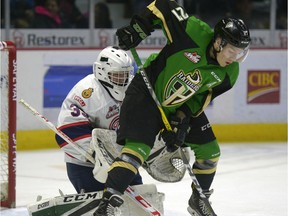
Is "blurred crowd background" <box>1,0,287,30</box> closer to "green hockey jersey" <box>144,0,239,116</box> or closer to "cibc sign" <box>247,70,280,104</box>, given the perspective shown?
"cibc sign" <box>247,70,280,104</box>

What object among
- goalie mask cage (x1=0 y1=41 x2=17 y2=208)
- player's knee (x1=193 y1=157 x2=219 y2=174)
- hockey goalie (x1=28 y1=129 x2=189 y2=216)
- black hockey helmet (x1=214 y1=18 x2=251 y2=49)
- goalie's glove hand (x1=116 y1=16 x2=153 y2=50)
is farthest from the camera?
goalie mask cage (x1=0 y1=41 x2=17 y2=208)

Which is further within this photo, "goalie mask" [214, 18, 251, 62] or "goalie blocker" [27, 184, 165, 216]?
"goalie blocker" [27, 184, 165, 216]

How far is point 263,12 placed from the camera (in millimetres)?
7879

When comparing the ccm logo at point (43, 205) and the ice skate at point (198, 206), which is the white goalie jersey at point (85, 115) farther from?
the ice skate at point (198, 206)

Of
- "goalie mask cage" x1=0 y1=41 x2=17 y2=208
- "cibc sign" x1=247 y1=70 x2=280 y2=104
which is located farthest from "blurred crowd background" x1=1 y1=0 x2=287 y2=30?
"goalie mask cage" x1=0 y1=41 x2=17 y2=208

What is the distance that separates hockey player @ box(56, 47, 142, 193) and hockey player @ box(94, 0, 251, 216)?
0.74 feet

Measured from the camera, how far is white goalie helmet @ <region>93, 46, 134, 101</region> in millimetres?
4082

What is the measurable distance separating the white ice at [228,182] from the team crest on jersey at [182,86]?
3.22ft

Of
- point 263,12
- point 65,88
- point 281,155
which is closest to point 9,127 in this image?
point 65,88

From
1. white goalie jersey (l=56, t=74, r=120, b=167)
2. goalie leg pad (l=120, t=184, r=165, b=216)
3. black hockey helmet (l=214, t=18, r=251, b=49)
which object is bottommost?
goalie leg pad (l=120, t=184, r=165, b=216)

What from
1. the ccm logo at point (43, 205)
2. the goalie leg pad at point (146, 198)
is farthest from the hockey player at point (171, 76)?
the ccm logo at point (43, 205)

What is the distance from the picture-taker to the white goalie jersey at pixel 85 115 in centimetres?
399

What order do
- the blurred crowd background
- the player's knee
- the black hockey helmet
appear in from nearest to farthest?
the black hockey helmet → the player's knee → the blurred crowd background

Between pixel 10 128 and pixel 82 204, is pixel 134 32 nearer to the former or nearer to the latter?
pixel 82 204
